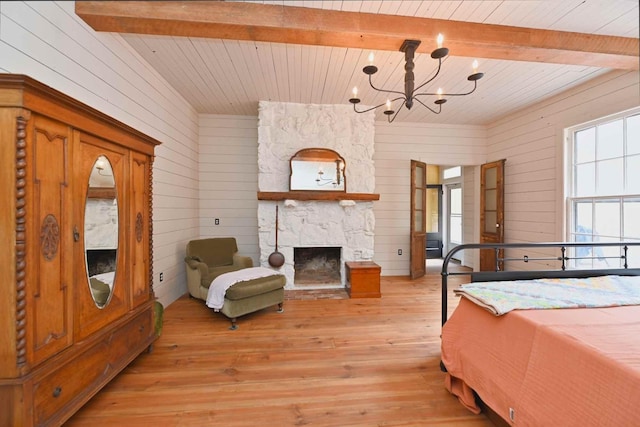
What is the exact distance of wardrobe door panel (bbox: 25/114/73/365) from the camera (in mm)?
1320

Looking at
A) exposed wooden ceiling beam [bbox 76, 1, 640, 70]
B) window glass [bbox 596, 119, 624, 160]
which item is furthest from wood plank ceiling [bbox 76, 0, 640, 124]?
window glass [bbox 596, 119, 624, 160]

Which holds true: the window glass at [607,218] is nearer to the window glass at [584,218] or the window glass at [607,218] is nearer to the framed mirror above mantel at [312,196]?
the window glass at [584,218]

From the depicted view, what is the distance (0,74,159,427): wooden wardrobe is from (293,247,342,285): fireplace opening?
255 centimetres

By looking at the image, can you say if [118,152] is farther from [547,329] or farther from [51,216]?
[547,329]

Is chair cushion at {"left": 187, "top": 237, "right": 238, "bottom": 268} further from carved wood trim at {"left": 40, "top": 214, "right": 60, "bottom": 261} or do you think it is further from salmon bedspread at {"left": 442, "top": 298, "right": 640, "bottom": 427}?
salmon bedspread at {"left": 442, "top": 298, "right": 640, "bottom": 427}

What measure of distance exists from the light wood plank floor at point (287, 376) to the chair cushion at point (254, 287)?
0.31 metres

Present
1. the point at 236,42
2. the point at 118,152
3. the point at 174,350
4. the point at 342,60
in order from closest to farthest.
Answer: the point at 118,152 → the point at 174,350 → the point at 236,42 → the point at 342,60

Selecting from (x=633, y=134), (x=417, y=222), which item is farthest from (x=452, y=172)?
(x=633, y=134)

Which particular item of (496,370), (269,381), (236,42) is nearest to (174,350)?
(269,381)

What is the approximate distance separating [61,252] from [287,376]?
158cm

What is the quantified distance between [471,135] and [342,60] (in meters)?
3.20

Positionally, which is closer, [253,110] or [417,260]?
[253,110]

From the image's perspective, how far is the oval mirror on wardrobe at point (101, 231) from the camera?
65.2 inches

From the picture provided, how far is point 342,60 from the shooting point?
282cm
